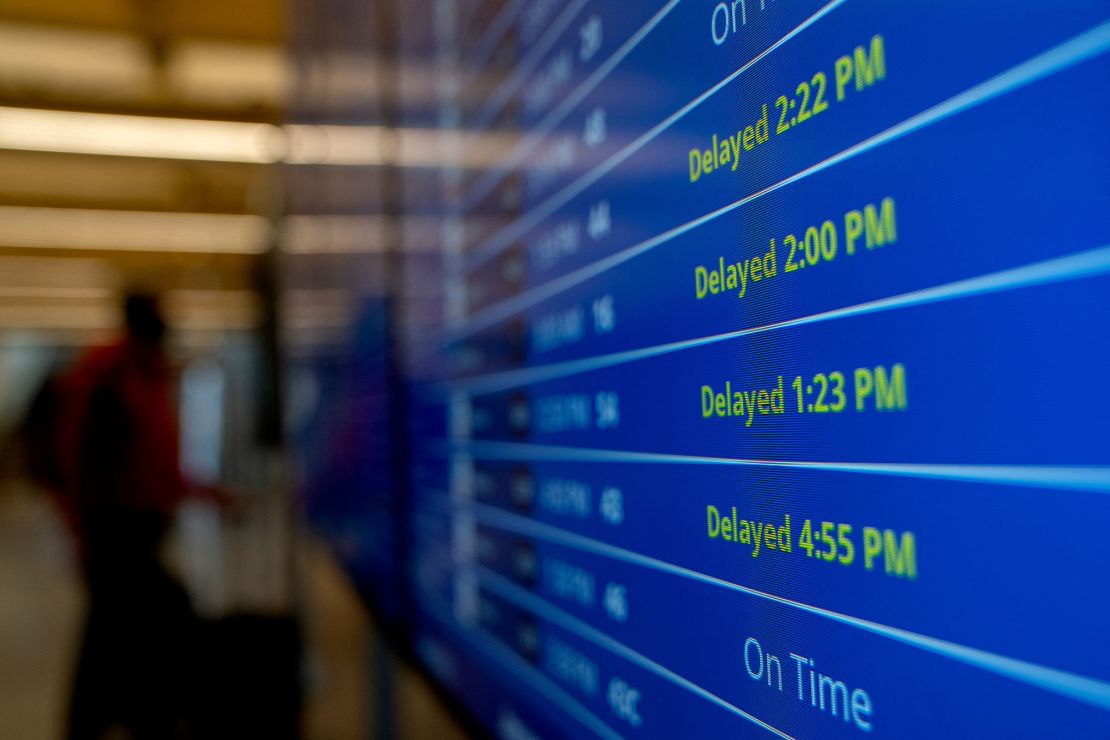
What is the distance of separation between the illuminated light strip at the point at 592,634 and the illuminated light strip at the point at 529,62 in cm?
55

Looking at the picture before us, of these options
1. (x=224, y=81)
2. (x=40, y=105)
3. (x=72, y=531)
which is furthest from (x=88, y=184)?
(x=72, y=531)

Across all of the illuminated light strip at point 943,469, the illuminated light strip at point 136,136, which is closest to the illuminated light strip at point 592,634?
the illuminated light strip at point 943,469

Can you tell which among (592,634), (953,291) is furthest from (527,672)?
(953,291)

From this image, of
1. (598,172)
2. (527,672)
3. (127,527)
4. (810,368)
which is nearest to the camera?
(810,368)

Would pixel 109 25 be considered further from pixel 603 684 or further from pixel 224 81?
pixel 603 684

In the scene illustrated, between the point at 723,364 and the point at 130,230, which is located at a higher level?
the point at 130,230

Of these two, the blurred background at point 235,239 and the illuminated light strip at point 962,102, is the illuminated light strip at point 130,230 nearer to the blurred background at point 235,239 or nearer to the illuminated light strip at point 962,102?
the blurred background at point 235,239

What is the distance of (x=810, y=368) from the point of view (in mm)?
567

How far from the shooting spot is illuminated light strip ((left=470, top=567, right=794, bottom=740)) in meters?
0.66

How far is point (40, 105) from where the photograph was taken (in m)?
5.33

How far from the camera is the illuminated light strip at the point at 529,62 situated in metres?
0.97

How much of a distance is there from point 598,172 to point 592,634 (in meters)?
0.41

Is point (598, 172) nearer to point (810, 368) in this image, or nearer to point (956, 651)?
point (810, 368)

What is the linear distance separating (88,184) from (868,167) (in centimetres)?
772
